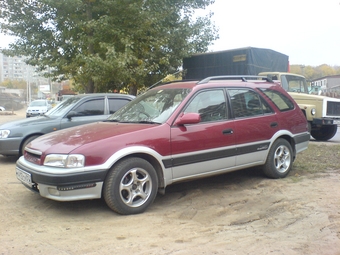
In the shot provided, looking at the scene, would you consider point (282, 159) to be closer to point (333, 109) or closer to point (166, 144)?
point (166, 144)

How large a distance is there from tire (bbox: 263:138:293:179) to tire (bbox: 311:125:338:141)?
6.30m

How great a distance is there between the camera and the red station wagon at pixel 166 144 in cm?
445

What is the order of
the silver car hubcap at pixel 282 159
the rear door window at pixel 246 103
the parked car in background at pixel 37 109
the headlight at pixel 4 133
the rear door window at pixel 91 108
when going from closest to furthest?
the rear door window at pixel 246 103 < the silver car hubcap at pixel 282 159 < the headlight at pixel 4 133 < the rear door window at pixel 91 108 < the parked car in background at pixel 37 109

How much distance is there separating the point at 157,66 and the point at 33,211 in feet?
36.9

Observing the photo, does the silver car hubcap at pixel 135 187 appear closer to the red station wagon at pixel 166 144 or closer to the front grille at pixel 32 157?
the red station wagon at pixel 166 144

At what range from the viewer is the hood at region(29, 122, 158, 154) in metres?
4.58

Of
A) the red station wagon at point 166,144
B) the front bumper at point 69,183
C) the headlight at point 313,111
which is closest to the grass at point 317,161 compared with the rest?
the red station wagon at point 166,144

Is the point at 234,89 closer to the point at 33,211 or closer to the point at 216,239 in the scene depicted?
the point at 216,239

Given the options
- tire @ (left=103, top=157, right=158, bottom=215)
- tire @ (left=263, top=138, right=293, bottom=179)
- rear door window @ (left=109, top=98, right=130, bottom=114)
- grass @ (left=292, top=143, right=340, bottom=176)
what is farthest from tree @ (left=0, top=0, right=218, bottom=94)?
tire @ (left=103, top=157, right=158, bottom=215)

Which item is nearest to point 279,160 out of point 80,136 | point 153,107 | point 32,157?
point 153,107

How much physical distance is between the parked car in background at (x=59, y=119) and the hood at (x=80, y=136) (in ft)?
9.10

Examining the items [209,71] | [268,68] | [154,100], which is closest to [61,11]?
[209,71]

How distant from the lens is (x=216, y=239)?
3846mm

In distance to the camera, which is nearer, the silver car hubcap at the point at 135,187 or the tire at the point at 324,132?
the silver car hubcap at the point at 135,187
